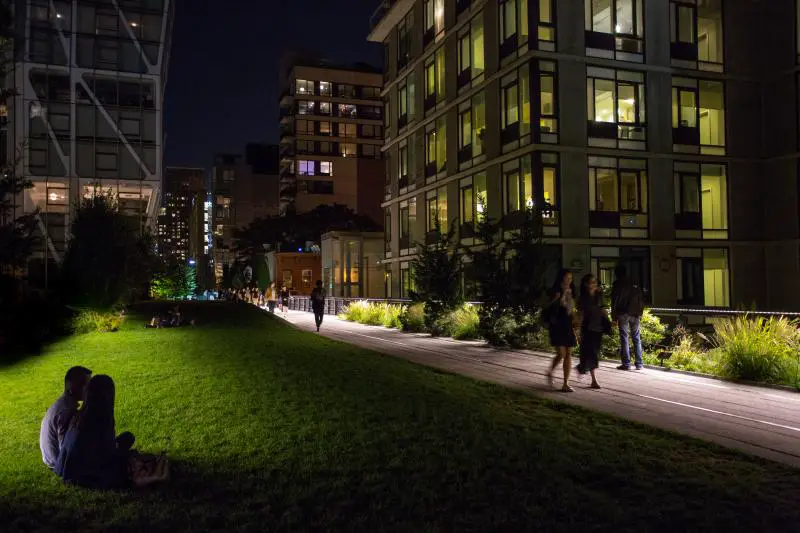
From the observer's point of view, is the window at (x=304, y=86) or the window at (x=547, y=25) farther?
the window at (x=304, y=86)

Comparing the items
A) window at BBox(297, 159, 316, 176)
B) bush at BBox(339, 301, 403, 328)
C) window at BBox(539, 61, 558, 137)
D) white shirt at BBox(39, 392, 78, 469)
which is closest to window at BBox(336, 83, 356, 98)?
window at BBox(297, 159, 316, 176)

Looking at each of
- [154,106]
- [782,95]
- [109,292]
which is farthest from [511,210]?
[154,106]

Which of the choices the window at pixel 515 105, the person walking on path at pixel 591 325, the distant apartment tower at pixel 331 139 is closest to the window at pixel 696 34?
the window at pixel 515 105

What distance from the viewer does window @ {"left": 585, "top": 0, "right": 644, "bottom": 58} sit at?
2775 cm

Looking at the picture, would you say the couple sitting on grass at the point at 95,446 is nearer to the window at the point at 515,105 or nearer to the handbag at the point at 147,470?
the handbag at the point at 147,470

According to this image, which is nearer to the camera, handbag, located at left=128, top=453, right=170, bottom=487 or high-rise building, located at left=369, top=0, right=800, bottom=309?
handbag, located at left=128, top=453, right=170, bottom=487

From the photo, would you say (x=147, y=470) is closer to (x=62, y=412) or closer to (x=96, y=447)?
(x=96, y=447)

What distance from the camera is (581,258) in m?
27.2

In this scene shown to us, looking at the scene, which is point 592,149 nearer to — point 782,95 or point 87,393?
point 782,95

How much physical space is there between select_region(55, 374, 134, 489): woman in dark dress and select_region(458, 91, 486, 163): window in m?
26.6

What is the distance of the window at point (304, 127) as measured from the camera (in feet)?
319

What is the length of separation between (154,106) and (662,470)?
47.9 meters

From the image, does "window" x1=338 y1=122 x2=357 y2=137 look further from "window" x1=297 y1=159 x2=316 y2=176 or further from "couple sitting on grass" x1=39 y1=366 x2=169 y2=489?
"couple sitting on grass" x1=39 y1=366 x2=169 y2=489

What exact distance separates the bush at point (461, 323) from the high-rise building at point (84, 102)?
28911 mm
